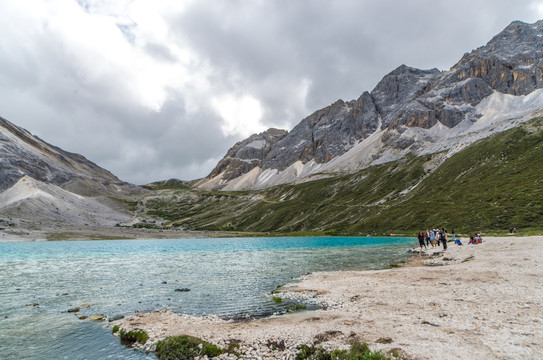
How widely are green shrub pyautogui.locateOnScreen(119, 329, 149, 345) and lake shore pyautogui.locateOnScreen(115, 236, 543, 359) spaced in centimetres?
51

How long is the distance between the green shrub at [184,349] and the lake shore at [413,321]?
1166 millimetres

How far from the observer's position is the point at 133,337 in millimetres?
18266

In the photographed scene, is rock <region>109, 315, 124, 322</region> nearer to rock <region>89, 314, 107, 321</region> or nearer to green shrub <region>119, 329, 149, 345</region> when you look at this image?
rock <region>89, 314, 107, 321</region>

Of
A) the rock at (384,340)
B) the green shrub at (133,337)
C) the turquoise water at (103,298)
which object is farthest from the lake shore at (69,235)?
the rock at (384,340)

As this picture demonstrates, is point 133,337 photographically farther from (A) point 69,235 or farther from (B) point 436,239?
(A) point 69,235

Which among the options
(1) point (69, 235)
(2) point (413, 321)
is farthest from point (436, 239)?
(1) point (69, 235)

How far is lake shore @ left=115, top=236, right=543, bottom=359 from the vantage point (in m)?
12.9

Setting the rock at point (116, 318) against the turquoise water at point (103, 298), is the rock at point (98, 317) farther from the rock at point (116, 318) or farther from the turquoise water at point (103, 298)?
the rock at point (116, 318)

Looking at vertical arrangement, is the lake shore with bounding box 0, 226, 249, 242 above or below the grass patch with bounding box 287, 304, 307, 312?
above

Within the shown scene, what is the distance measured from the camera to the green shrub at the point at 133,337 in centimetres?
1789

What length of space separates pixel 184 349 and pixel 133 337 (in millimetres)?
4870

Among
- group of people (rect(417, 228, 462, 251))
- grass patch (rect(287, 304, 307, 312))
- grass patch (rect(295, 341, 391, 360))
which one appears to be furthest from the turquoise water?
group of people (rect(417, 228, 462, 251))

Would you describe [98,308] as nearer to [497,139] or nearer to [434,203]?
[434,203]

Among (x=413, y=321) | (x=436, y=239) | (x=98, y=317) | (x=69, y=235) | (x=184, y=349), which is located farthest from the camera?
(x=69, y=235)
